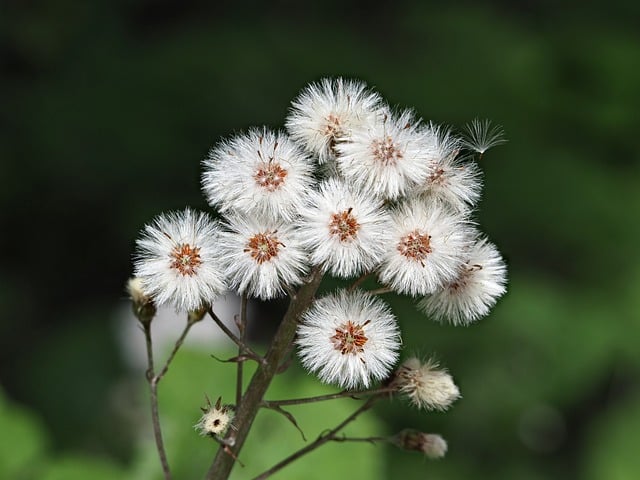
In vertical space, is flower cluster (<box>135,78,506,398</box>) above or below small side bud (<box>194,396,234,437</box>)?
above

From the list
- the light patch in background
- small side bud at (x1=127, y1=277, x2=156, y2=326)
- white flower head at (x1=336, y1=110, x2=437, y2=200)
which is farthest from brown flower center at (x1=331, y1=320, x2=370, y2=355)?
the light patch in background

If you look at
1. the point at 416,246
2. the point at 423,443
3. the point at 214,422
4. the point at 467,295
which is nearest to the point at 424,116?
the point at 423,443

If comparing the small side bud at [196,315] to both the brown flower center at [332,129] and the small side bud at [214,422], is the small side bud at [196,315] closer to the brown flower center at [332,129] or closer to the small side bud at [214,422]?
the small side bud at [214,422]

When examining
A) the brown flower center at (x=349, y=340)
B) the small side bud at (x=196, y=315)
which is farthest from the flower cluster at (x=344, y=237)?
the small side bud at (x=196, y=315)

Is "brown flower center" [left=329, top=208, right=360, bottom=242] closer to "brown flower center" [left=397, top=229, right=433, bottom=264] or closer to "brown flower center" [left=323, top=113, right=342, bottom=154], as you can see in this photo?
"brown flower center" [left=397, top=229, right=433, bottom=264]

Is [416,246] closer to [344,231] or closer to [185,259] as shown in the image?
[344,231]

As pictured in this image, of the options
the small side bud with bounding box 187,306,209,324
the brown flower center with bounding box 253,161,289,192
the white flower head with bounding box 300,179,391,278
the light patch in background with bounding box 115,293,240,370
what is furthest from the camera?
the light patch in background with bounding box 115,293,240,370

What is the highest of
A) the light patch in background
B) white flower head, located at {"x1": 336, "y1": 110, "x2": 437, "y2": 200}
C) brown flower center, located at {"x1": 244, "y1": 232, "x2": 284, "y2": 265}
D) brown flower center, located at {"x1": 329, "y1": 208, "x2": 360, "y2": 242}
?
the light patch in background

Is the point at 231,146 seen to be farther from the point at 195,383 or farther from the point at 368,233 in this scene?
the point at 195,383
